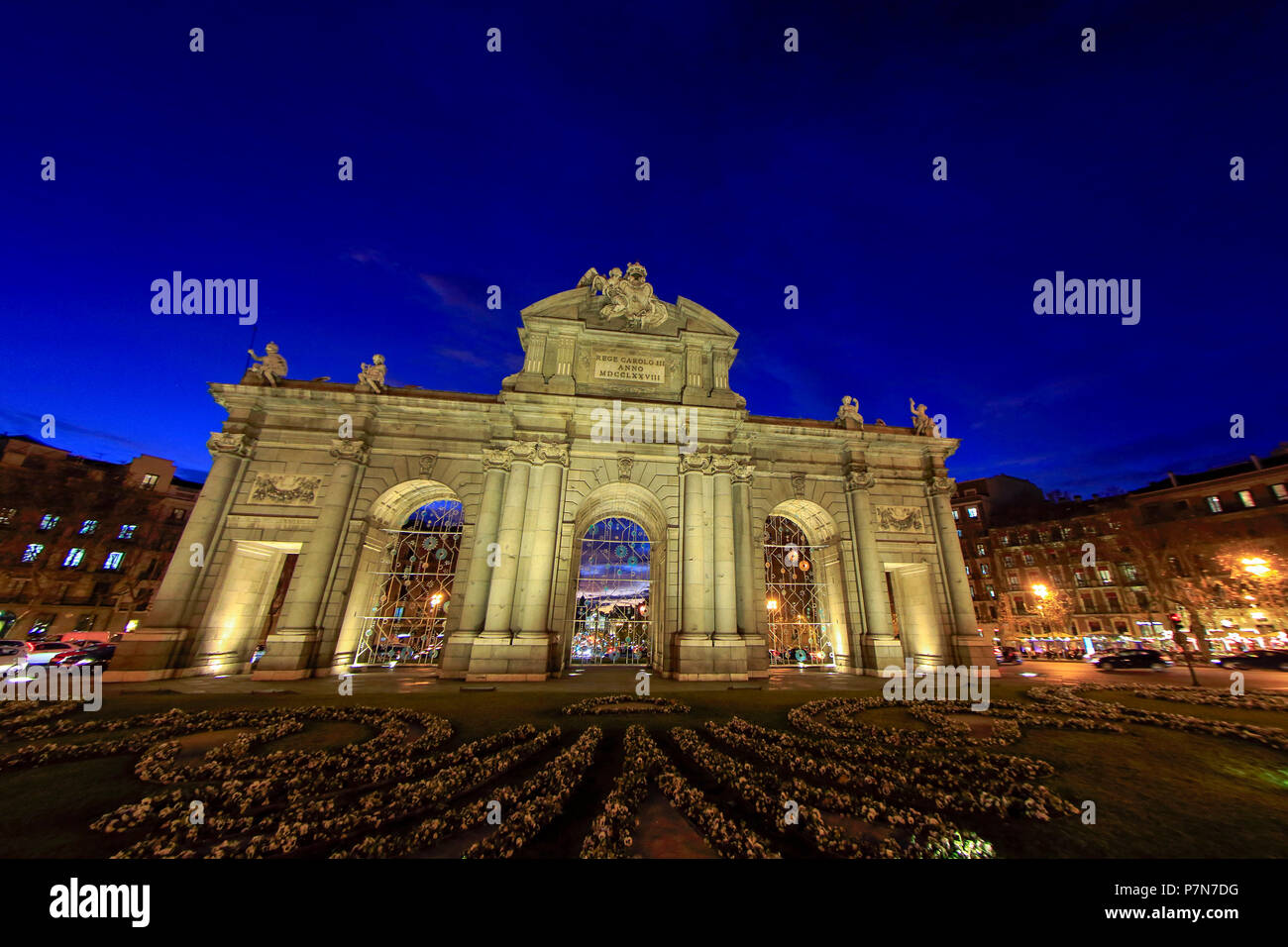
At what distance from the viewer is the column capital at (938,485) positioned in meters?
20.4

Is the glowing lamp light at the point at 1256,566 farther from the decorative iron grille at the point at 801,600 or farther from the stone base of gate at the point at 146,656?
the stone base of gate at the point at 146,656

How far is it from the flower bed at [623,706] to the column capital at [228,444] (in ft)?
55.6

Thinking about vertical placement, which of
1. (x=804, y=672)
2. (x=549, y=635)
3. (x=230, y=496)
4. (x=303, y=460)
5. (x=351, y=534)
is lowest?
(x=804, y=672)

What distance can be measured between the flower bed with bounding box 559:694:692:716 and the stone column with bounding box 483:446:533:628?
5.45 metres

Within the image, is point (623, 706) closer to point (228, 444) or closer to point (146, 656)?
point (146, 656)

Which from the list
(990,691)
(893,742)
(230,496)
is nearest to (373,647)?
(230,496)

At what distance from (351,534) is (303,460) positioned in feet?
12.5

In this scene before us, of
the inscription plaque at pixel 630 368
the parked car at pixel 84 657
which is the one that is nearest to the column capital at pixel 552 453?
the inscription plaque at pixel 630 368

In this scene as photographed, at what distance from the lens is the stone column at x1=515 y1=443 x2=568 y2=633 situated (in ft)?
51.1

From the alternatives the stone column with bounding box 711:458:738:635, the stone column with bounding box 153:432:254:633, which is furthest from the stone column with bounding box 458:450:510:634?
the stone column with bounding box 153:432:254:633

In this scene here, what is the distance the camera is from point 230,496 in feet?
56.2

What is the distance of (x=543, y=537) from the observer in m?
16.4
